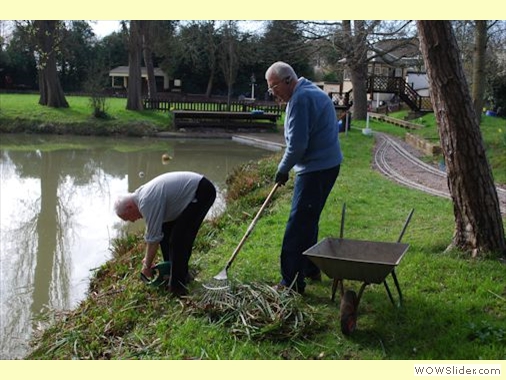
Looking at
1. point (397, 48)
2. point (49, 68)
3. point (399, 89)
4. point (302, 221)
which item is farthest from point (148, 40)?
point (302, 221)

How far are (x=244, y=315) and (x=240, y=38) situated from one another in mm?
32177

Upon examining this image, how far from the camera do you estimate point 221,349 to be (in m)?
3.82

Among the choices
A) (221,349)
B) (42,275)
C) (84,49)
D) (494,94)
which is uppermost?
(84,49)

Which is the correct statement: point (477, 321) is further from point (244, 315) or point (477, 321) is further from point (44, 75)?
point (44, 75)

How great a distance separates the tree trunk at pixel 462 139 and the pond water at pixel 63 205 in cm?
419

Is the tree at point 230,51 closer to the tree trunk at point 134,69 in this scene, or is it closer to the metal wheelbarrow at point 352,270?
the tree trunk at point 134,69

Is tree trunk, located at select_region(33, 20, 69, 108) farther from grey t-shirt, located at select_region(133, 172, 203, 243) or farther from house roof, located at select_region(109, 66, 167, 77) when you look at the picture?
grey t-shirt, located at select_region(133, 172, 203, 243)

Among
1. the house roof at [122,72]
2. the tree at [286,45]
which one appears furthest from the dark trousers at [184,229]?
the house roof at [122,72]

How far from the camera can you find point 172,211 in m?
4.55

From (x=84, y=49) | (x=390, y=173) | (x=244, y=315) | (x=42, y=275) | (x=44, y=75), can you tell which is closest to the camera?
(x=244, y=315)

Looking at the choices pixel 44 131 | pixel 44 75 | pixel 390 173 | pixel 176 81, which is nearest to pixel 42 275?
pixel 390 173

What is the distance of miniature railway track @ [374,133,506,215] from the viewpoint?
31.7 ft

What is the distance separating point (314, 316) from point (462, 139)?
2.17 meters

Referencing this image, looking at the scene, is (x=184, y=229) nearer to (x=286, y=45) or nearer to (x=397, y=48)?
(x=397, y=48)
